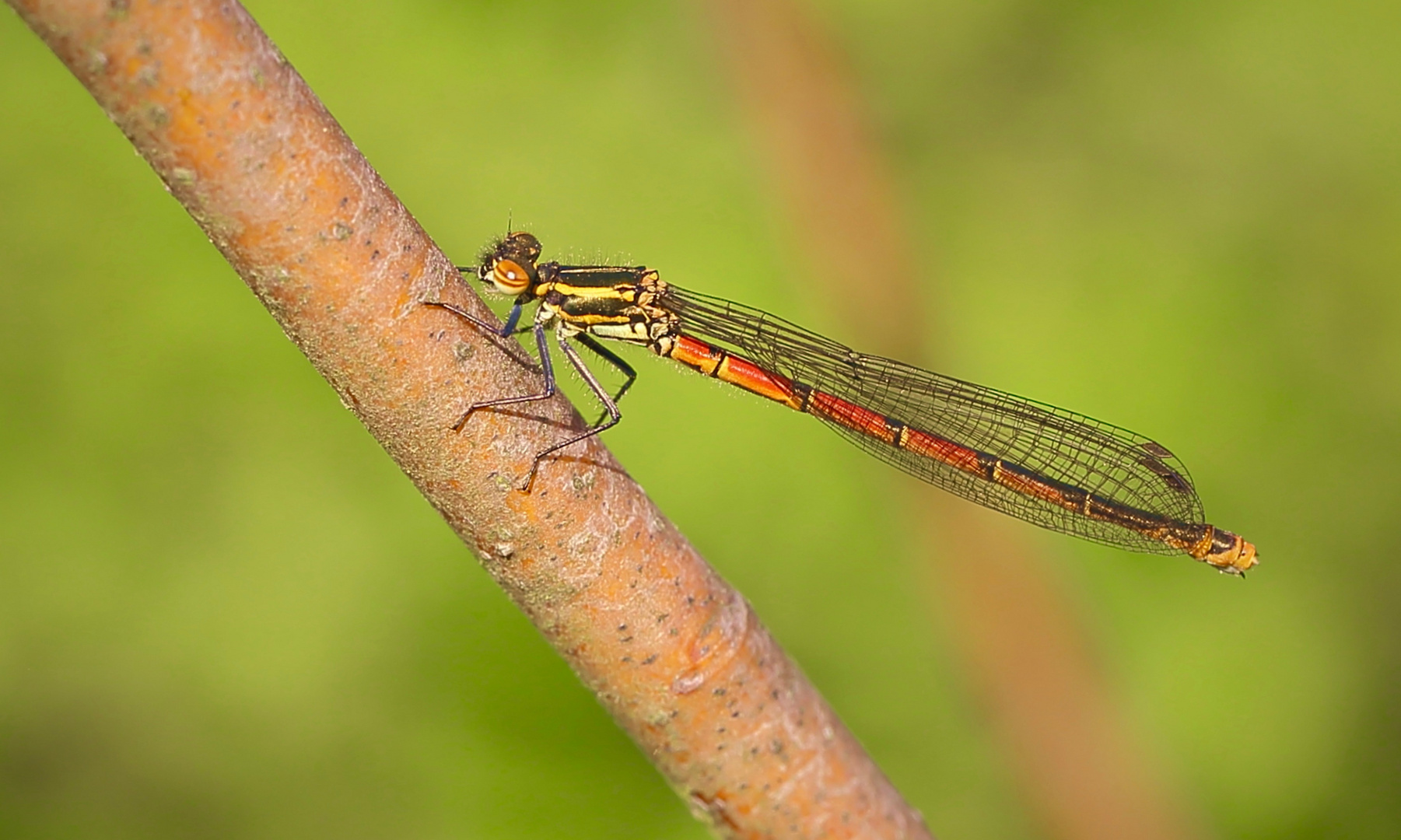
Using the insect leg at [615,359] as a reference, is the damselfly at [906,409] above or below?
above

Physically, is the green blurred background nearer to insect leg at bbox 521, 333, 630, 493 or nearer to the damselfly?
the damselfly

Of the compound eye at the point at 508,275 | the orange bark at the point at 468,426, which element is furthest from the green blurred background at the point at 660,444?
the orange bark at the point at 468,426

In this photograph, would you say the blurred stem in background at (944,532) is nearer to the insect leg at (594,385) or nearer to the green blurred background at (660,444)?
the green blurred background at (660,444)

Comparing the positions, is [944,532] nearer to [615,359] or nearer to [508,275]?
[615,359]

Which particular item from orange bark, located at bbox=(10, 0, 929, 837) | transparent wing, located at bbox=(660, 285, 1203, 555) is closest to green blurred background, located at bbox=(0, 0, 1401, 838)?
transparent wing, located at bbox=(660, 285, 1203, 555)

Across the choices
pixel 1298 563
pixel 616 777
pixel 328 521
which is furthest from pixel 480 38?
pixel 1298 563

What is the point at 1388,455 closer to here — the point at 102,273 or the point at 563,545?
the point at 563,545
